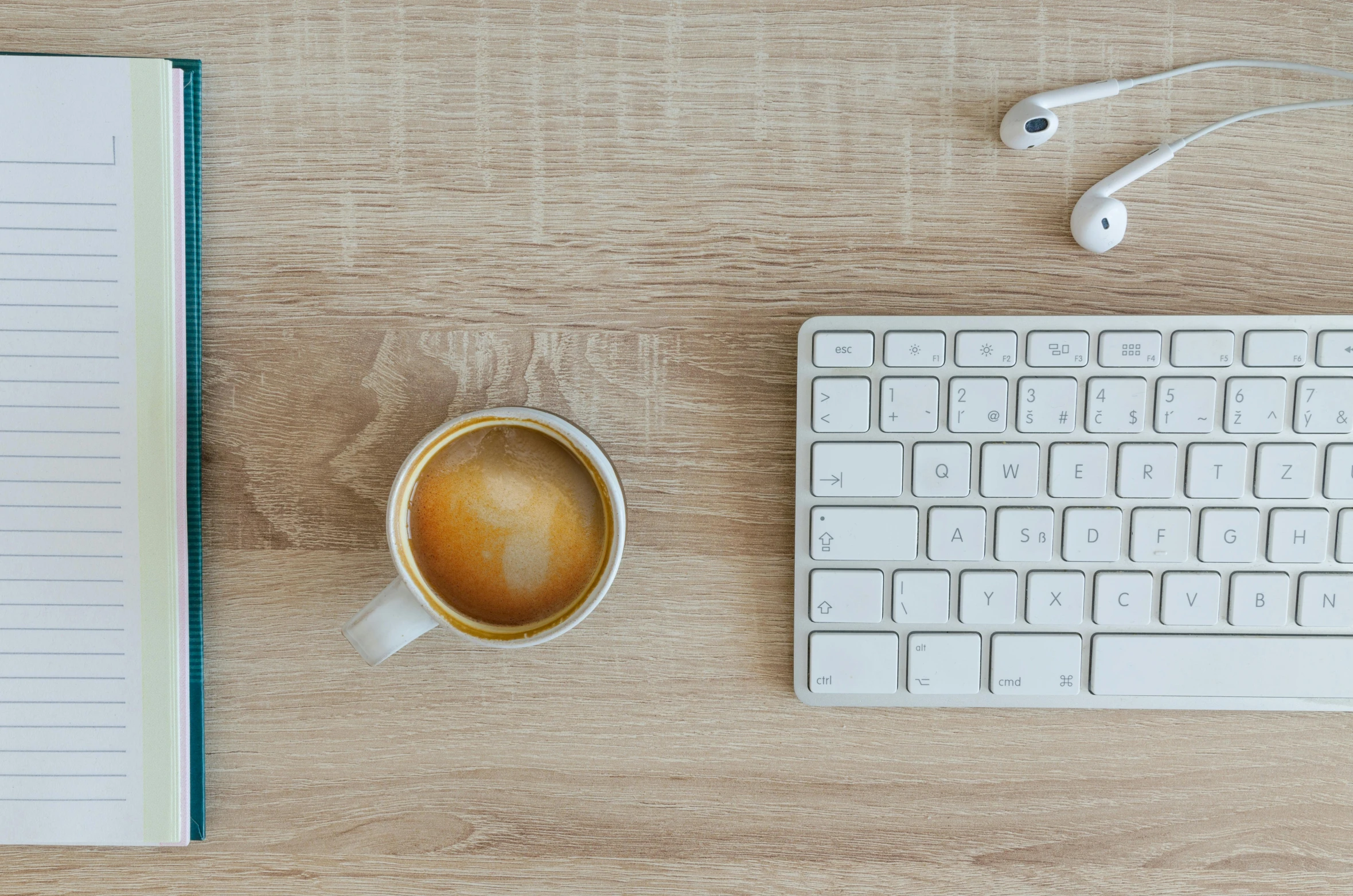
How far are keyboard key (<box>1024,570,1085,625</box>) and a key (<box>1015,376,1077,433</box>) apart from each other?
0.28 feet

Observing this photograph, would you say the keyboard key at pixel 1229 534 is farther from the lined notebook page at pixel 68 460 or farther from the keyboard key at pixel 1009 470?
the lined notebook page at pixel 68 460

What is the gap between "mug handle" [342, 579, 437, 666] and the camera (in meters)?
0.45

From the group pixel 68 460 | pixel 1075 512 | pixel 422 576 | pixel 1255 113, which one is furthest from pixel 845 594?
pixel 68 460

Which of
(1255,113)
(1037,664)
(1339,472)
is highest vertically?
(1255,113)

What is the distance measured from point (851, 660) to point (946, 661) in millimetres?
57

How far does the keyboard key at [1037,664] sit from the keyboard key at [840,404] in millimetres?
159

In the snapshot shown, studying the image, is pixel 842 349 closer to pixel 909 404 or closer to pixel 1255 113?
pixel 909 404

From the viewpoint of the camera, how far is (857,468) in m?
0.47

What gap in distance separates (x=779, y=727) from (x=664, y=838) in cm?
10

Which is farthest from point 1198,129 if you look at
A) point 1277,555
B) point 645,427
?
point 645,427

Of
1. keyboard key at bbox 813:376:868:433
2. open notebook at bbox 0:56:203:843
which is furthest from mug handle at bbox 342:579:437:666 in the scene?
keyboard key at bbox 813:376:868:433

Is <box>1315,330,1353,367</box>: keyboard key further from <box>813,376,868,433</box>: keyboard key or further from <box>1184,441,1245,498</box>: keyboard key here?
<box>813,376,868,433</box>: keyboard key

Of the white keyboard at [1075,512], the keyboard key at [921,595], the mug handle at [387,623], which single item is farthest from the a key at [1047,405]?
the mug handle at [387,623]

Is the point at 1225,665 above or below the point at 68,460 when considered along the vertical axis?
below
